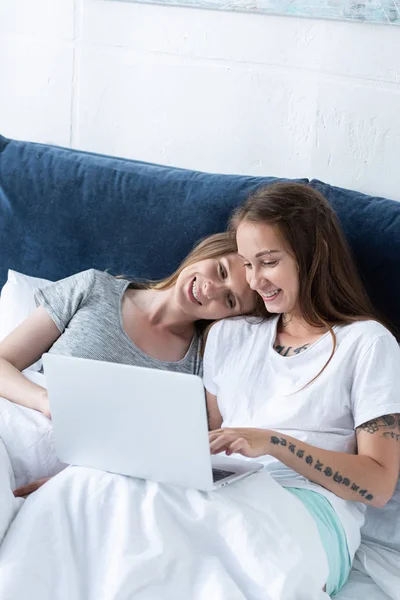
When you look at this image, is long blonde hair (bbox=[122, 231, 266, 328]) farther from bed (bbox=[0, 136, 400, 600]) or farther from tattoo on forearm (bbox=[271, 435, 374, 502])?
tattoo on forearm (bbox=[271, 435, 374, 502])

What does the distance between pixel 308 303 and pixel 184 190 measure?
0.49 metres

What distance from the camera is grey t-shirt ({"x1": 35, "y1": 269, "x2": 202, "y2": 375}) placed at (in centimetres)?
202

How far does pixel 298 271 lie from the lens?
5.90 ft

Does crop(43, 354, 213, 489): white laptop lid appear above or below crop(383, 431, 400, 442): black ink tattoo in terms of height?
above

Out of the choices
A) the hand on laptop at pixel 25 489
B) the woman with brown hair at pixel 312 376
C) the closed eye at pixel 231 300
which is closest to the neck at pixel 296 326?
the woman with brown hair at pixel 312 376

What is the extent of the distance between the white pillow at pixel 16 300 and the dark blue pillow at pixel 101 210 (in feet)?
0.22

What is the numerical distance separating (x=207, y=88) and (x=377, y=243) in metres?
0.71

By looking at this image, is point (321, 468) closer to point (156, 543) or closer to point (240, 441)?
point (240, 441)

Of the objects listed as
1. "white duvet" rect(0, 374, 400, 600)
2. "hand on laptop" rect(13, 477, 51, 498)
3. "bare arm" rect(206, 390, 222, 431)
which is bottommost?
"hand on laptop" rect(13, 477, 51, 498)

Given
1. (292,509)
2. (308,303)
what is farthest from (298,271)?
(292,509)

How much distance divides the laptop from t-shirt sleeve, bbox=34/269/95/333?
0.52m

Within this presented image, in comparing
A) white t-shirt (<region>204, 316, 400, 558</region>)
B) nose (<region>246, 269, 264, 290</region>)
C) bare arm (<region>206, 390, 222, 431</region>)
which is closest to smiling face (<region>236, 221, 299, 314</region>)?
nose (<region>246, 269, 264, 290</region>)

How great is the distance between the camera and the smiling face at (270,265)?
5.87ft

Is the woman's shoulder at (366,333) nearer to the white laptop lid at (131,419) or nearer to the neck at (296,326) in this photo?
the neck at (296,326)
